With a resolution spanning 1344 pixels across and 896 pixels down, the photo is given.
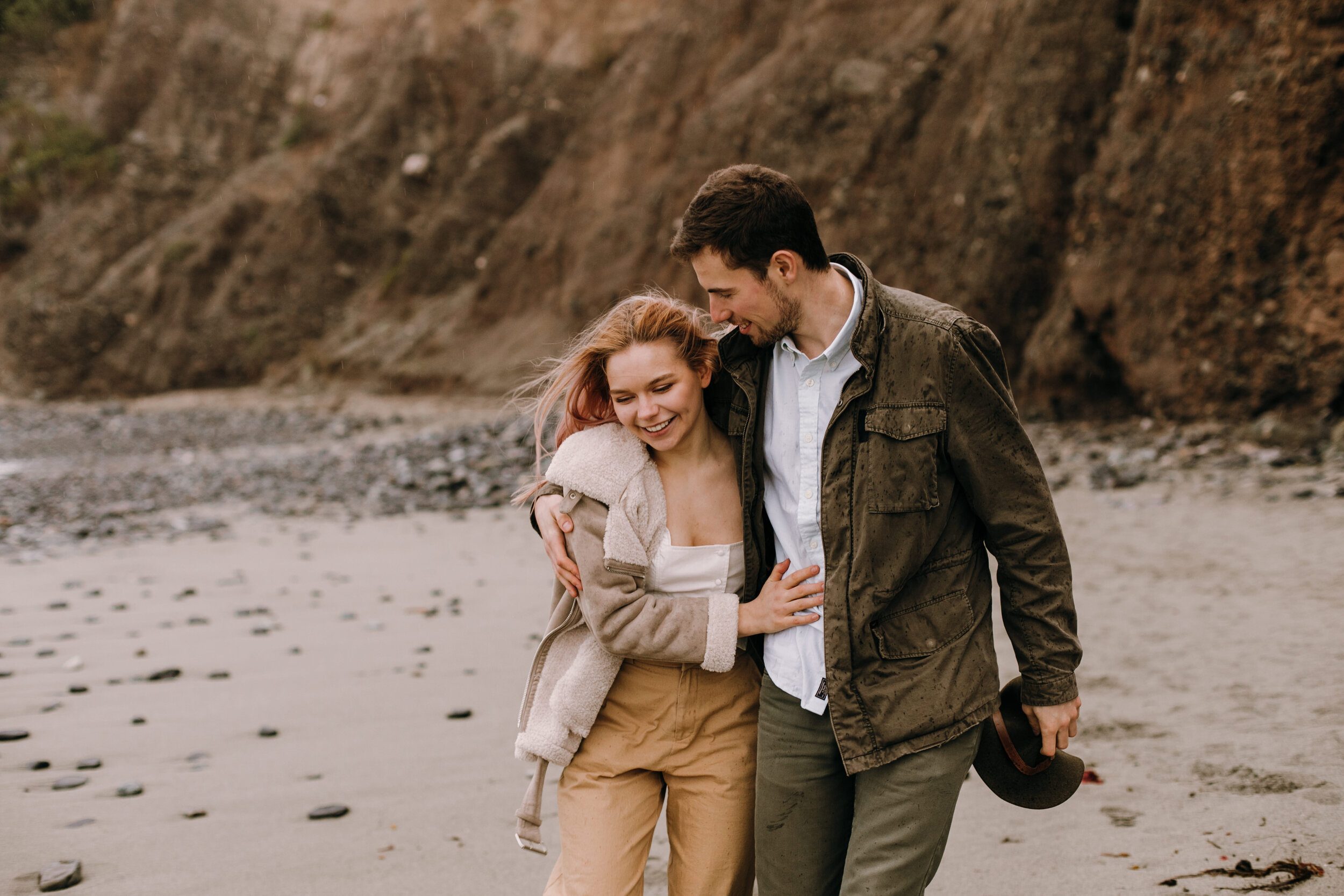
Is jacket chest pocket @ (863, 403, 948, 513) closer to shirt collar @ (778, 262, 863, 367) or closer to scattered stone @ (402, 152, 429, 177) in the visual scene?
shirt collar @ (778, 262, 863, 367)

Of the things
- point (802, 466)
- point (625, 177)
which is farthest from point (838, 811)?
point (625, 177)

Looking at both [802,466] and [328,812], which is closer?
[802,466]

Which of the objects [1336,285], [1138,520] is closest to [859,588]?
[1138,520]

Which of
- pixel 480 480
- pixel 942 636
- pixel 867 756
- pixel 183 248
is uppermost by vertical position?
pixel 183 248

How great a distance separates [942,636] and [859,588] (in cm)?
25

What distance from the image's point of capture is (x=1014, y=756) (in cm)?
245

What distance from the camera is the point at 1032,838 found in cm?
349

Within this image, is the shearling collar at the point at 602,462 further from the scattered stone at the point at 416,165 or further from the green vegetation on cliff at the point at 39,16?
the green vegetation on cliff at the point at 39,16

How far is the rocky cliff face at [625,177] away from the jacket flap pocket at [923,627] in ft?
34.4

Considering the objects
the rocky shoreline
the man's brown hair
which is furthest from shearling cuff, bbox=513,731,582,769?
the rocky shoreline

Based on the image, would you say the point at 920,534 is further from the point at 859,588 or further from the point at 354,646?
the point at 354,646

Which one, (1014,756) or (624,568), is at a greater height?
(624,568)

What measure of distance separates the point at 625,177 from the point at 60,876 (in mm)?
23578

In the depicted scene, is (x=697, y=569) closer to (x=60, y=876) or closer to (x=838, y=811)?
(x=838, y=811)
